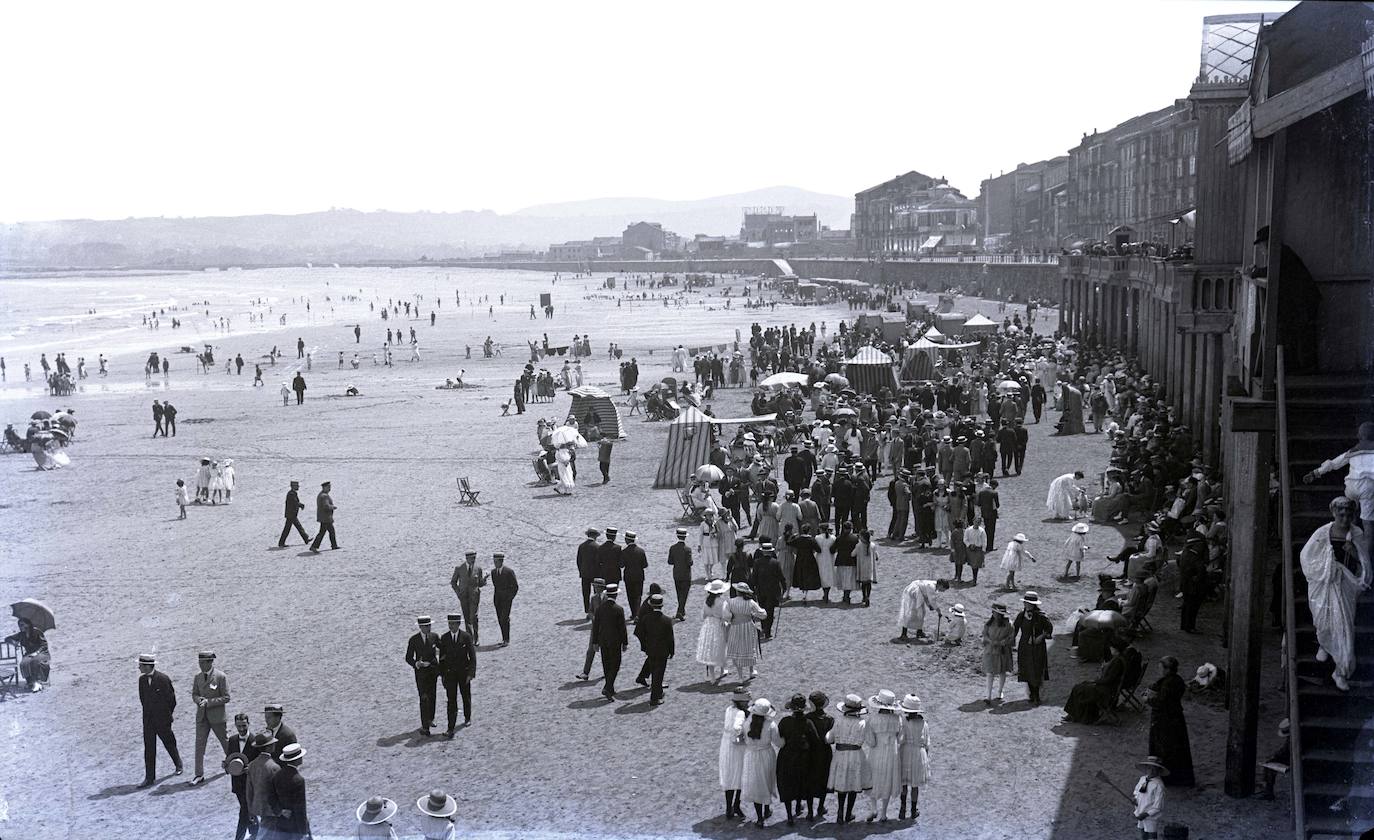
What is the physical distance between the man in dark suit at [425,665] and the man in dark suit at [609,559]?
3.12m

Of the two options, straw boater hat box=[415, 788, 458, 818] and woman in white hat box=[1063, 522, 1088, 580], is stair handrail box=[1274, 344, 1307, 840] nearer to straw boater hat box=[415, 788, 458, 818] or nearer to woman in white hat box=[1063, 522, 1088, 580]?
straw boater hat box=[415, 788, 458, 818]

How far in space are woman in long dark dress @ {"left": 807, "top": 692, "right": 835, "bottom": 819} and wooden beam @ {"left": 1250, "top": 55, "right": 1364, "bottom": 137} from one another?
18.4ft

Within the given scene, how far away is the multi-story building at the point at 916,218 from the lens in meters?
122

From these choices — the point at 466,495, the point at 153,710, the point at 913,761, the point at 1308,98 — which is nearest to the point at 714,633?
the point at 913,761

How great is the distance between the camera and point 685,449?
22.6 metres

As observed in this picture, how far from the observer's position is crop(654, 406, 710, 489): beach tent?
22.0 metres

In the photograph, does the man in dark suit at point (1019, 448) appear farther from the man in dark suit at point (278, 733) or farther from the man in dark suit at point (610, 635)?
the man in dark suit at point (278, 733)

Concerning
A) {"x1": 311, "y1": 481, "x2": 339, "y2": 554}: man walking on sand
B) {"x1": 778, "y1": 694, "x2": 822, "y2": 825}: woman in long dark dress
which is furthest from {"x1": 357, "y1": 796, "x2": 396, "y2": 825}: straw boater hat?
{"x1": 311, "y1": 481, "x2": 339, "y2": 554}: man walking on sand

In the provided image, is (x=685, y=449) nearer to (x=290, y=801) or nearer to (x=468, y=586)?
(x=468, y=586)

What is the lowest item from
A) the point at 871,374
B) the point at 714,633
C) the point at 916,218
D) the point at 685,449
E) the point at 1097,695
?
the point at 1097,695

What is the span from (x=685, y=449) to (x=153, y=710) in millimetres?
13519

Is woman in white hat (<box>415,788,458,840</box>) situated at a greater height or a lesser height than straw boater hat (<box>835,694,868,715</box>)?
lesser

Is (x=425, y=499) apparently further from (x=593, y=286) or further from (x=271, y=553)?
(x=593, y=286)

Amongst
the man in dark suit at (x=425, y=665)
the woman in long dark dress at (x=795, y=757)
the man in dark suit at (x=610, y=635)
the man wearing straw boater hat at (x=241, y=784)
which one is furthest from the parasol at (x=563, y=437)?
the woman in long dark dress at (x=795, y=757)
